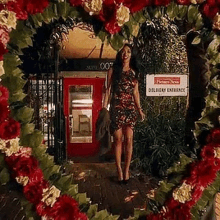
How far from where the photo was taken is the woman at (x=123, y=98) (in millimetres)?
2592

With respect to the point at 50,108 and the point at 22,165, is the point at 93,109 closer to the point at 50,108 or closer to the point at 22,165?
the point at 50,108

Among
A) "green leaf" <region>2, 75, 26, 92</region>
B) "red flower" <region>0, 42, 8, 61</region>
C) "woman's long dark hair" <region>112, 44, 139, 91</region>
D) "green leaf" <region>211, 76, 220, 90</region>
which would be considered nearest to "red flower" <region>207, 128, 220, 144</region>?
"green leaf" <region>211, 76, 220, 90</region>

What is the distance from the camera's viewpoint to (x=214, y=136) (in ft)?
7.64

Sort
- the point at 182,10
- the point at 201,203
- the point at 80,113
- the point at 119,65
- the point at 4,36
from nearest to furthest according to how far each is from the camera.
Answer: the point at 4,36, the point at 182,10, the point at 201,203, the point at 119,65, the point at 80,113

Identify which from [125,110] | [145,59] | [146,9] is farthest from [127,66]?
[146,9]

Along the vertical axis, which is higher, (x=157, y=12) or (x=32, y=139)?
(x=157, y=12)

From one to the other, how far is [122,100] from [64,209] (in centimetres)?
87

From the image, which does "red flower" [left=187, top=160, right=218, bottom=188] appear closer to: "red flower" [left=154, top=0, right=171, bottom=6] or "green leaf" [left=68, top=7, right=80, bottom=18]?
"red flower" [left=154, top=0, right=171, bottom=6]

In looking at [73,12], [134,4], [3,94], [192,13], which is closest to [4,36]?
[3,94]

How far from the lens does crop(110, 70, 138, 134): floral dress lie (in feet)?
8.52

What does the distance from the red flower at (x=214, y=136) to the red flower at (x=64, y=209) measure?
96 cm

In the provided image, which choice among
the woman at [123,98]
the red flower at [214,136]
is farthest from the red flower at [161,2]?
the red flower at [214,136]

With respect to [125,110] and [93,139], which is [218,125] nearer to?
[125,110]

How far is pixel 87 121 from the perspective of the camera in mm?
2660
